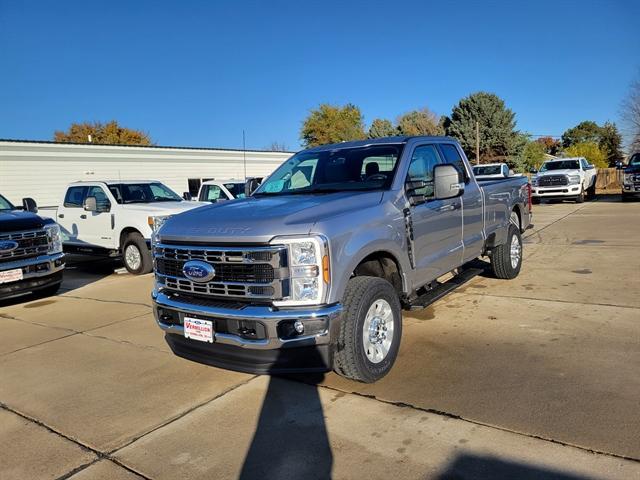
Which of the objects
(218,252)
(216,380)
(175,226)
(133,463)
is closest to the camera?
(133,463)

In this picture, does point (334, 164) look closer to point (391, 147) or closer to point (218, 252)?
point (391, 147)

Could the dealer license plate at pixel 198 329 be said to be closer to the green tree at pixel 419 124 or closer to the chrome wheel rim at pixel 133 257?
the chrome wheel rim at pixel 133 257

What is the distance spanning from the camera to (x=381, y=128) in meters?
64.8

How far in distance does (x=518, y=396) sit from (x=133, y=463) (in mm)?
2687

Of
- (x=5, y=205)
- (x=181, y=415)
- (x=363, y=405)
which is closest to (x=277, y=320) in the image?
(x=363, y=405)

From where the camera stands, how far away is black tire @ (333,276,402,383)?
371cm

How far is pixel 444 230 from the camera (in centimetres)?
527

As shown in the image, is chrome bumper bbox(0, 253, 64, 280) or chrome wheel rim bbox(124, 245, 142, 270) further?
chrome wheel rim bbox(124, 245, 142, 270)

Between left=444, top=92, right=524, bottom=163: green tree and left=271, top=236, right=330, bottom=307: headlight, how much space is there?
48.3 metres

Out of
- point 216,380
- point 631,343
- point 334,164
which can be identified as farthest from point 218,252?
point 631,343

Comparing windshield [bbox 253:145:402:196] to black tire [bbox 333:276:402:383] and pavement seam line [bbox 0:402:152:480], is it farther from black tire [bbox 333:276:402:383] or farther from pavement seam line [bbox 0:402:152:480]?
pavement seam line [bbox 0:402:152:480]

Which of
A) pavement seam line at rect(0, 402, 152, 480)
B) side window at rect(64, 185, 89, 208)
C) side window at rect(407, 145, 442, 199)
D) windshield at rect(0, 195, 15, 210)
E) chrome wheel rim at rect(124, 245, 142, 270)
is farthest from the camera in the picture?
side window at rect(64, 185, 89, 208)

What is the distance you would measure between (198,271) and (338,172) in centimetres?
191

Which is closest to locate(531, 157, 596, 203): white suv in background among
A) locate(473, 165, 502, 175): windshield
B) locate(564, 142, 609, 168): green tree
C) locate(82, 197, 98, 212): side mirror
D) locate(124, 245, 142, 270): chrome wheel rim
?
locate(473, 165, 502, 175): windshield
